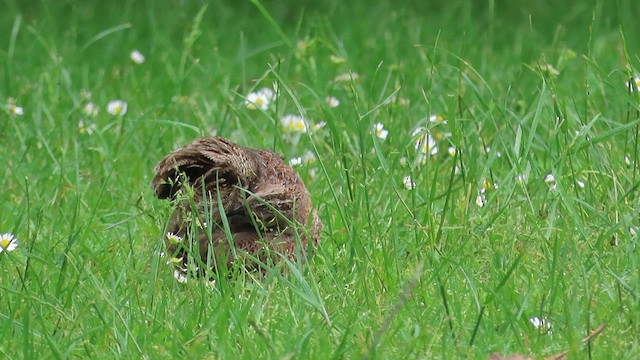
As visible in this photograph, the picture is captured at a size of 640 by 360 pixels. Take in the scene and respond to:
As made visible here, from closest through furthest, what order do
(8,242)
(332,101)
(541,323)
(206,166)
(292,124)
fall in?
(541,323) < (206,166) < (8,242) < (292,124) < (332,101)

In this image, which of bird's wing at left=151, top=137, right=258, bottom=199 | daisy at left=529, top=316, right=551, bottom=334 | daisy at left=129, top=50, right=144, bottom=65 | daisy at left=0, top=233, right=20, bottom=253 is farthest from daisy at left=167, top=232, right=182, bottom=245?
daisy at left=129, top=50, right=144, bottom=65

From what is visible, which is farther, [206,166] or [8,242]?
[8,242]

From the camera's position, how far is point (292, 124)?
5.11 meters

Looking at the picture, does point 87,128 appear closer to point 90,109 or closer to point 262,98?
point 90,109

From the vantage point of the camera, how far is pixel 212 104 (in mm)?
5676

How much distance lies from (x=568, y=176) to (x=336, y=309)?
1109 millimetres

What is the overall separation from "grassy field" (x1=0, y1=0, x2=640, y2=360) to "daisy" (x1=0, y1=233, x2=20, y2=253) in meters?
0.02

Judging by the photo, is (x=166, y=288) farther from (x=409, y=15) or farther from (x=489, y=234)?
(x=409, y=15)

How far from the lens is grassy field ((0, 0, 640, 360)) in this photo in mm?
3033

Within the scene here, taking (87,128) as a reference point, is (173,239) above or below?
above

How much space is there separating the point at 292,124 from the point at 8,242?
160cm

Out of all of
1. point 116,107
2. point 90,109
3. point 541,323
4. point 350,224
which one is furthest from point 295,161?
point 541,323

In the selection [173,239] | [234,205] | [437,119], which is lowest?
[173,239]

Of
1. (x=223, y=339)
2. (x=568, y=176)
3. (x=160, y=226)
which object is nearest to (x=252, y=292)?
(x=223, y=339)
